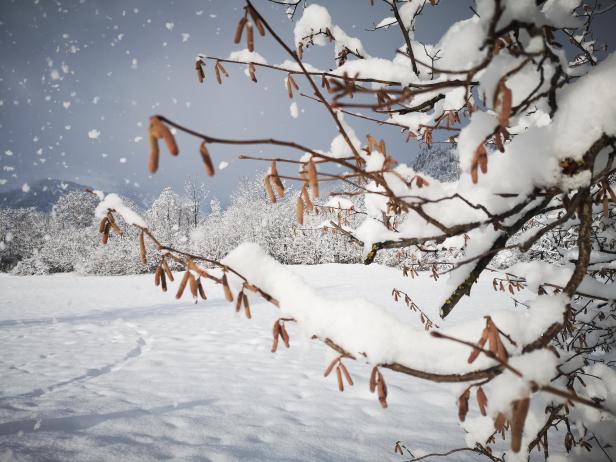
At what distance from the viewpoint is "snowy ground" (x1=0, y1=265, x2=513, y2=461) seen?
228 centimetres

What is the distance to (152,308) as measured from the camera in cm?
992

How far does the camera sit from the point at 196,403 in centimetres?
304

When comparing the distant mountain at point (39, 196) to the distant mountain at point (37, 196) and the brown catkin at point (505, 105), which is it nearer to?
the distant mountain at point (37, 196)

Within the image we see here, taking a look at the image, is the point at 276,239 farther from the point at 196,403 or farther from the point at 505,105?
the point at 505,105

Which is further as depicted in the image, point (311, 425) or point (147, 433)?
point (311, 425)

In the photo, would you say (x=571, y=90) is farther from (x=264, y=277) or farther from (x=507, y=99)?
(x=264, y=277)

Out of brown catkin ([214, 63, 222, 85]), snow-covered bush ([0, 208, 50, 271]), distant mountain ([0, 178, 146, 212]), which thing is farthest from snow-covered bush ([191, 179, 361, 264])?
distant mountain ([0, 178, 146, 212])

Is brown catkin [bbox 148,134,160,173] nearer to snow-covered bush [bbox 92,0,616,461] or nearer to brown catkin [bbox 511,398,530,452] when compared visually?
snow-covered bush [bbox 92,0,616,461]

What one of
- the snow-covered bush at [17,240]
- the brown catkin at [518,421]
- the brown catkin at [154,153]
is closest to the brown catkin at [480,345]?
the brown catkin at [518,421]

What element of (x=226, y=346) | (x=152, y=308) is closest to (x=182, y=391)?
(x=226, y=346)

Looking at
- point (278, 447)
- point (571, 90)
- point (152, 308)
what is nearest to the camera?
point (571, 90)

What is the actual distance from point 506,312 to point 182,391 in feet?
11.3

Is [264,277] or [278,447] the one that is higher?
[264,277]

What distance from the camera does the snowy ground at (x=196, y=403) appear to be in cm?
228
